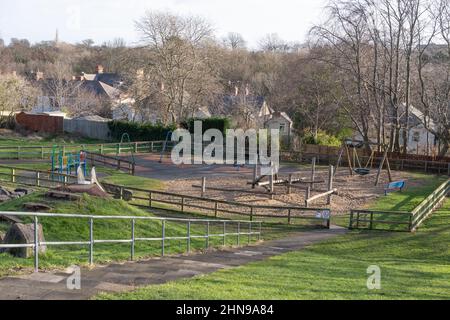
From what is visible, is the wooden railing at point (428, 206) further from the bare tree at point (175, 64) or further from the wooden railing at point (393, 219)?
the bare tree at point (175, 64)

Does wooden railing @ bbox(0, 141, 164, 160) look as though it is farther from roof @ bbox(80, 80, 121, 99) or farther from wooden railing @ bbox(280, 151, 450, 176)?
roof @ bbox(80, 80, 121, 99)

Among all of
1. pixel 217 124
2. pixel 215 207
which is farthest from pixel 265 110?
pixel 215 207

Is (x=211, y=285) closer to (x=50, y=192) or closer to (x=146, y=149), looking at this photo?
(x=50, y=192)

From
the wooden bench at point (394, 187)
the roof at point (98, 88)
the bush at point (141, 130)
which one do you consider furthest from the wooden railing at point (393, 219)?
the roof at point (98, 88)

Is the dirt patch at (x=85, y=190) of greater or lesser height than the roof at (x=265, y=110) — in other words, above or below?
below

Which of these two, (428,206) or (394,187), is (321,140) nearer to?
(394,187)

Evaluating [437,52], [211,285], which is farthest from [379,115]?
[211,285]

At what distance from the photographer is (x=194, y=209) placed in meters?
25.2

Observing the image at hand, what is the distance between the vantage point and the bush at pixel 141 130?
55.7 meters

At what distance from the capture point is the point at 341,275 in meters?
11.9

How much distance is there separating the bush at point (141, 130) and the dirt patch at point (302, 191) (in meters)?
20.4

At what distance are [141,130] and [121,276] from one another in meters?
49.0

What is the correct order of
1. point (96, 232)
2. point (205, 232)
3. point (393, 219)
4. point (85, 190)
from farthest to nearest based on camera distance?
1. point (393, 219)
2. point (205, 232)
3. point (85, 190)
4. point (96, 232)

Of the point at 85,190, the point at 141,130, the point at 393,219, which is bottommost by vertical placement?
the point at 393,219
